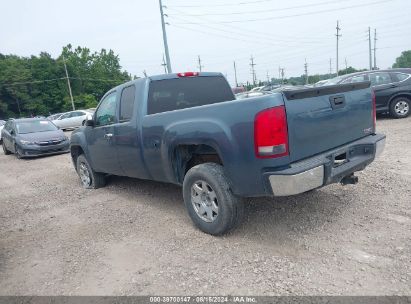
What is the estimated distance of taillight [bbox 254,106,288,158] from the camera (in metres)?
3.25

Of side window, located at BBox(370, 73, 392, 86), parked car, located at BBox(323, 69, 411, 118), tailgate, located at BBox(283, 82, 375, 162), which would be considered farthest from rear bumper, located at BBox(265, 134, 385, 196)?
side window, located at BBox(370, 73, 392, 86)

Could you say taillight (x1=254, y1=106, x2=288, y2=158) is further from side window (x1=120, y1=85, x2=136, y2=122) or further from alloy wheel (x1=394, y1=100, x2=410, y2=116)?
alloy wheel (x1=394, y1=100, x2=410, y2=116)

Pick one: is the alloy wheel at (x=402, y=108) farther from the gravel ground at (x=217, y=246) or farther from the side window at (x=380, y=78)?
the gravel ground at (x=217, y=246)

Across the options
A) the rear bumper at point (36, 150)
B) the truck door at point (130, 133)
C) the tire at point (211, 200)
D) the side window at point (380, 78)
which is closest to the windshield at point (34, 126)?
the rear bumper at point (36, 150)

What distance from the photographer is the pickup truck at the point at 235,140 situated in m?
3.32

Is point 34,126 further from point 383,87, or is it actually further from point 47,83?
point 47,83

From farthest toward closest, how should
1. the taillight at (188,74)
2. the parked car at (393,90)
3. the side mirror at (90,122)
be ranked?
the parked car at (393,90) → the side mirror at (90,122) → the taillight at (188,74)

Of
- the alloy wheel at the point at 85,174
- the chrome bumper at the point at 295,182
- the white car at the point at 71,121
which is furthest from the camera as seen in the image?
the white car at the point at 71,121

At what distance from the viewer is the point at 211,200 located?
12.9 ft

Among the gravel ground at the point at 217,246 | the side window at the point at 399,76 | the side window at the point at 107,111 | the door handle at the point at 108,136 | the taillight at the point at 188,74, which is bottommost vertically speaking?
the gravel ground at the point at 217,246

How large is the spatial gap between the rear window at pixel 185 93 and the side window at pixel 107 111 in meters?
0.93

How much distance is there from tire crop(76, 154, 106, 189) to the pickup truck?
1.47m

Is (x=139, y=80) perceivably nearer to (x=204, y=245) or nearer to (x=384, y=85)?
(x=204, y=245)

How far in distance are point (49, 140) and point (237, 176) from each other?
34.9ft
